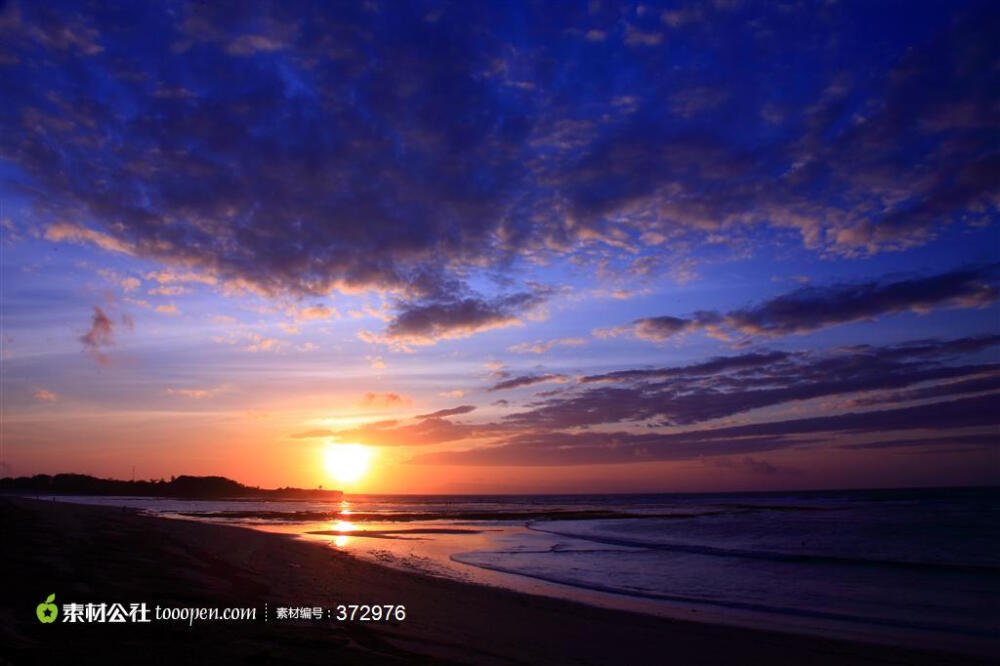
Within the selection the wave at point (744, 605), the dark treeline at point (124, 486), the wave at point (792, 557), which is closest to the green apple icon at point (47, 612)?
the wave at point (744, 605)

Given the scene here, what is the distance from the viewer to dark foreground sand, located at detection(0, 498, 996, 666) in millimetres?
8797

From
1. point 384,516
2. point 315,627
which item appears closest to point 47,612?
Result: point 315,627

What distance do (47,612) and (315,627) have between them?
422cm

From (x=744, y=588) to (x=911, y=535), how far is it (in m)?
25.7

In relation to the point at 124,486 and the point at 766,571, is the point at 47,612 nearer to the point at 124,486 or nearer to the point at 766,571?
the point at 766,571

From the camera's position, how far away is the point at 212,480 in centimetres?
19075

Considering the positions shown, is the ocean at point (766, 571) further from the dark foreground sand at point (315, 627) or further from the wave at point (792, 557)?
the dark foreground sand at point (315, 627)

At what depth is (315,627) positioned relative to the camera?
1089 cm

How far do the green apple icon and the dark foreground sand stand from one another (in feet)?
0.45

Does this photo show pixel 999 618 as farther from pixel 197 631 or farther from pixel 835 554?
pixel 197 631

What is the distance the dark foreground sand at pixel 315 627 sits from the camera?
8.80 metres

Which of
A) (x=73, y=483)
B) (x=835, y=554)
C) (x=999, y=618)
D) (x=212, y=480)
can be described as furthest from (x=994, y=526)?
(x=73, y=483)

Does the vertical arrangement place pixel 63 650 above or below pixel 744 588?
above

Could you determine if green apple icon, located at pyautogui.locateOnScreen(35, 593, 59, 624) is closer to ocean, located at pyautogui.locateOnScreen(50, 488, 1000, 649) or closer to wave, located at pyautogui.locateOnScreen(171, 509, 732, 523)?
ocean, located at pyautogui.locateOnScreen(50, 488, 1000, 649)
